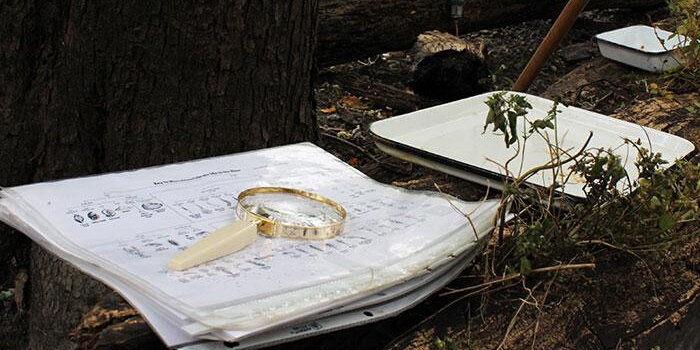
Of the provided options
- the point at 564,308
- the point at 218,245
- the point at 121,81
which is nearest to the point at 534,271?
the point at 564,308

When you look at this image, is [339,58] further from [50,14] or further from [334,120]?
[50,14]

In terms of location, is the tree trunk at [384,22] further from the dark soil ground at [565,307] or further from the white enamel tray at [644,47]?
the dark soil ground at [565,307]

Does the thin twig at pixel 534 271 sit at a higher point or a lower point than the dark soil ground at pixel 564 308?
higher

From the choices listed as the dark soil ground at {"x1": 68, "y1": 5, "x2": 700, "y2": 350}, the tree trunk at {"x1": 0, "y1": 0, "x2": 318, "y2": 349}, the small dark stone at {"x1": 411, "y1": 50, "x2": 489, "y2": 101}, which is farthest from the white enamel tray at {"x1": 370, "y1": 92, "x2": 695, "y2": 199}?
the small dark stone at {"x1": 411, "y1": 50, "x2": 489, "y2": 101}

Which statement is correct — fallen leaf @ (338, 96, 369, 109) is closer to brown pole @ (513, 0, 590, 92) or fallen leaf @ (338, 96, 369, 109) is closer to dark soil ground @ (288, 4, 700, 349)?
brown pole @ (513, 0, 590, 92)

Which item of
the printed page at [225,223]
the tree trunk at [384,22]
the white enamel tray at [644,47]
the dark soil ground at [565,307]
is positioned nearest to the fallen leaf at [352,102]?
the tree trunk at [384,22]

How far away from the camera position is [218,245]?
1.20 metres

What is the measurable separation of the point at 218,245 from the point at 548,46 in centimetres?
211

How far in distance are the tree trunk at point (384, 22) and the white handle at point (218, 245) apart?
2.99 meters

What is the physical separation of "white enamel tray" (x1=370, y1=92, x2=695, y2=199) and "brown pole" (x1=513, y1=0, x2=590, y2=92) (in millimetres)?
756

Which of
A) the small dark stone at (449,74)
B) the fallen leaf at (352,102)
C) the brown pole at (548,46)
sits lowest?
the fallen leaf at (352,102)

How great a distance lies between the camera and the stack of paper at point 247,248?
3.49 feet

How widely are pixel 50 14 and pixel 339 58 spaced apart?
8.03 ft

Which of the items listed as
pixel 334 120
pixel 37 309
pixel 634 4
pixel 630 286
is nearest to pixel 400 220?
pixel 630 286
